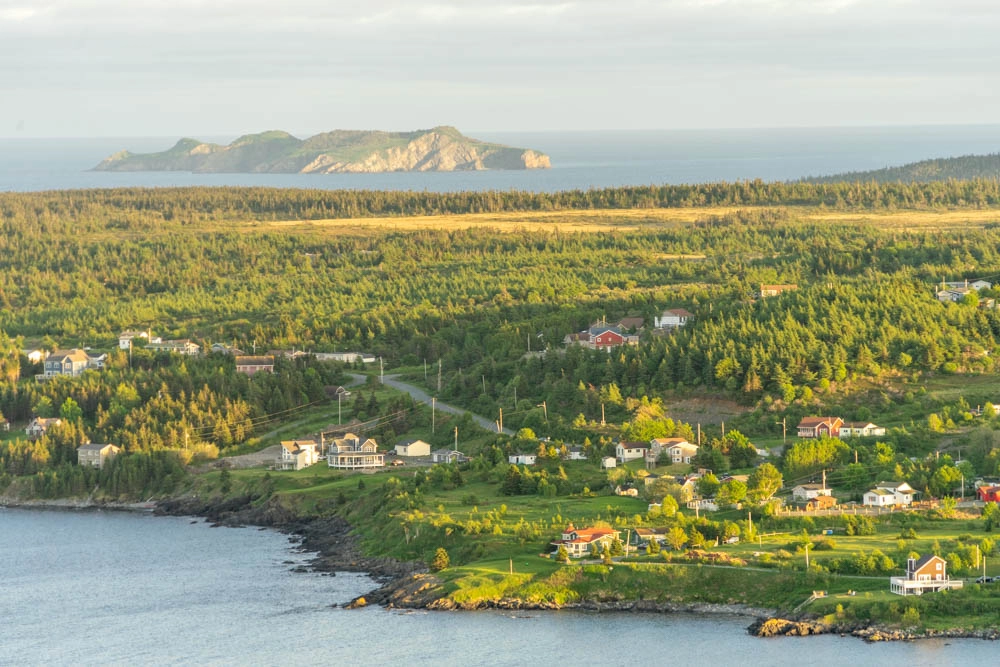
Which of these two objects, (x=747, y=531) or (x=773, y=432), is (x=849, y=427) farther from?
(x=747, y=531)

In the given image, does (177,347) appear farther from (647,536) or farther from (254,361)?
(647,536)

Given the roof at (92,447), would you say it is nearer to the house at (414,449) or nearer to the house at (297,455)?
the house at (297,455)

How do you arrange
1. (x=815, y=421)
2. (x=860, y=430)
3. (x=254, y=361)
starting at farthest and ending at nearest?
(x=254, y=361) → (x=815, y=421) → (x=860, y=430)

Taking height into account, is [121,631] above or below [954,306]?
below

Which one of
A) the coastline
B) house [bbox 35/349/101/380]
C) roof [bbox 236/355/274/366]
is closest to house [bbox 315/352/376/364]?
roof [bbox 236/355/274/366]

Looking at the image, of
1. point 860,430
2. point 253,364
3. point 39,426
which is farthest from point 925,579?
point 253,364

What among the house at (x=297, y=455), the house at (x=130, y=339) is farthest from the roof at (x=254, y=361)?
the house at (x=297, y=455)

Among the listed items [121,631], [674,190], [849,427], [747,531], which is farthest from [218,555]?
[674,190]
